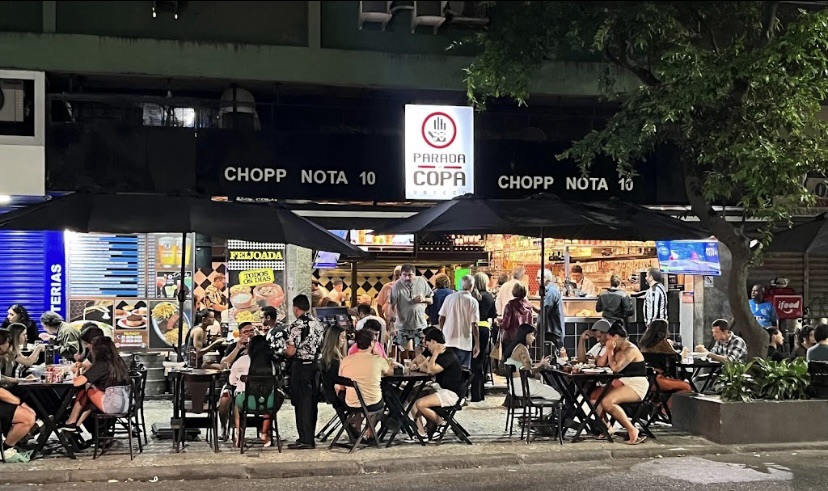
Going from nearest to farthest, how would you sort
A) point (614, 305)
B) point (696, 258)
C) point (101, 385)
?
1. point (101, 385)
2. point (614, 305)
3. point (696, 258)

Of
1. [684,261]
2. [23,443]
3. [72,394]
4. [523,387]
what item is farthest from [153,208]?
[684,261]

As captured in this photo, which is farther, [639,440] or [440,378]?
[639,440]

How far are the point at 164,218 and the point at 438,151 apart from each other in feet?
18.7

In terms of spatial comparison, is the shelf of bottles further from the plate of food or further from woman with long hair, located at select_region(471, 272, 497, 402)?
the plate of food

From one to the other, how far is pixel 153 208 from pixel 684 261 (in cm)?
1015

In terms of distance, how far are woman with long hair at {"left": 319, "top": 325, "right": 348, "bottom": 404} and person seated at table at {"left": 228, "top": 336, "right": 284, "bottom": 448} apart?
1.71ft

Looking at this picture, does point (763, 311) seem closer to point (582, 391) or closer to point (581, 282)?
point (581, 282)

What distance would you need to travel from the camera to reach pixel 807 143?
403 inches

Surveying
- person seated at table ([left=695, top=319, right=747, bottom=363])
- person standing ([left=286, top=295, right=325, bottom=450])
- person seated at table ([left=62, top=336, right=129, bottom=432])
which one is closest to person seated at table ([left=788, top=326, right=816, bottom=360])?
person seated at table ([left=695, top=319, right=747, bottom=363])

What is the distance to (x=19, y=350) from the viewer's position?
10.5m

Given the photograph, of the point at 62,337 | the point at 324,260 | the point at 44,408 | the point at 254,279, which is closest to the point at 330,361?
the point at 44,408

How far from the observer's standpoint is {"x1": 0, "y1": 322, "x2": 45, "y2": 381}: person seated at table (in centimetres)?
938

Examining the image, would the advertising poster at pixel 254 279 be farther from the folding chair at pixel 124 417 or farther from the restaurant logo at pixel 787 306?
the restaurant logo at pixel 787 306

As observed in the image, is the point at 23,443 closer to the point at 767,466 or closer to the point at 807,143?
the point at 767,466
